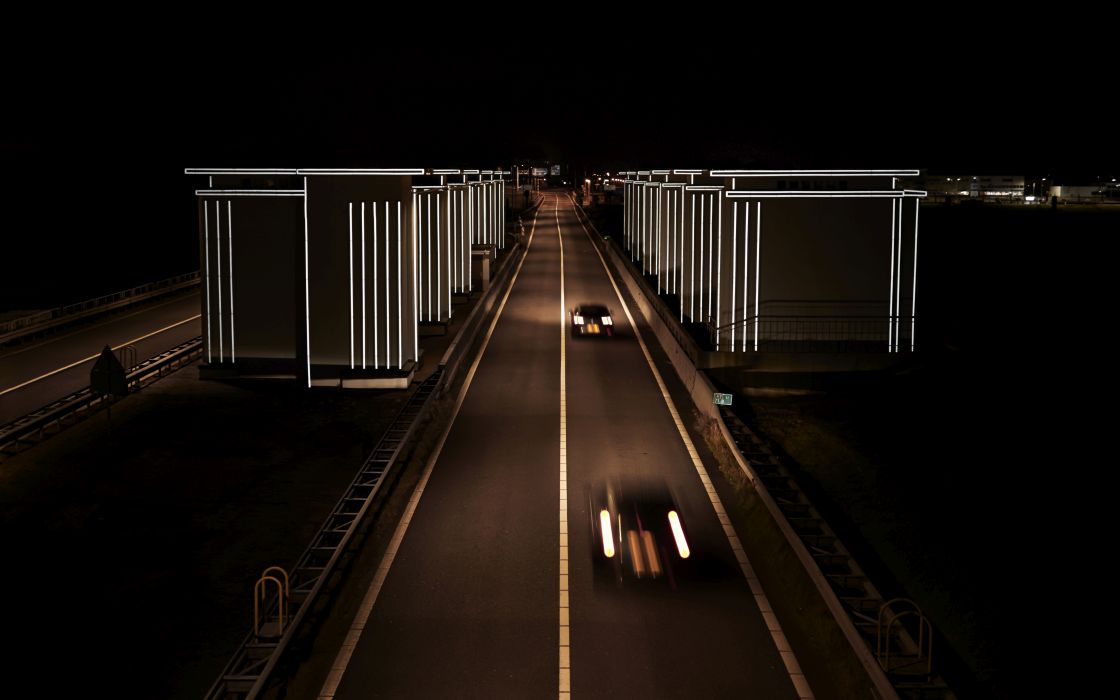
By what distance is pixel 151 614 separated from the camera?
1107 centimetres

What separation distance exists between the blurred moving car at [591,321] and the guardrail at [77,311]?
55.6 feet

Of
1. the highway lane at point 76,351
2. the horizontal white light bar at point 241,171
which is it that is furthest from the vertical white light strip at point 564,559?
the highway lane at point 76,351

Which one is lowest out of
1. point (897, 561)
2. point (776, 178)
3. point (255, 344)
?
point (897, 561)

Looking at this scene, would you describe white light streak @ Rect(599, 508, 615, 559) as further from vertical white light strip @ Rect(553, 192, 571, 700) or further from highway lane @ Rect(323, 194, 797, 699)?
vertical white light strip @ Rect(553, 192, 571, 700)


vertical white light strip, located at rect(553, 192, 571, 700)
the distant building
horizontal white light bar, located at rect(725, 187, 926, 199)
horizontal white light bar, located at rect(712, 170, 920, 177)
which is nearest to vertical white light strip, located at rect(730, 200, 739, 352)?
horizontal white light bar, located at rect(725, 187, 926, 199)

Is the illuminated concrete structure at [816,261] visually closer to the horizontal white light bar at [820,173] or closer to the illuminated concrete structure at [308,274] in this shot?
the horizontal white light bar at [820,173]

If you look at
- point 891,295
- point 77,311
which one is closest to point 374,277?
point 891,295

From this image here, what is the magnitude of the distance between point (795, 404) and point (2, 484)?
16.2m

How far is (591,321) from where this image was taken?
1382 inches

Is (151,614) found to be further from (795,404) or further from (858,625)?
(795,404)

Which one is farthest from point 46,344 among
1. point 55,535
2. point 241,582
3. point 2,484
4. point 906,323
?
point 906,323

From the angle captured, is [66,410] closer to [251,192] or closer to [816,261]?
[251,192]

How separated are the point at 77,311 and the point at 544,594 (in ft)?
93.3

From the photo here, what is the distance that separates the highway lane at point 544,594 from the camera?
9602mm
